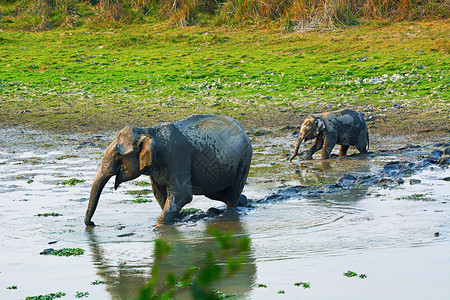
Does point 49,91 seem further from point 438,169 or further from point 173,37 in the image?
point 438,169

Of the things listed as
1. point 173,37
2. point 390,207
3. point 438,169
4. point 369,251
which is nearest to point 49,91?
point 173,37

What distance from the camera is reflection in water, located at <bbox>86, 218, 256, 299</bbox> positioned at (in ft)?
16.8

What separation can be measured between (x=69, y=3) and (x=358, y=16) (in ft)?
30.4

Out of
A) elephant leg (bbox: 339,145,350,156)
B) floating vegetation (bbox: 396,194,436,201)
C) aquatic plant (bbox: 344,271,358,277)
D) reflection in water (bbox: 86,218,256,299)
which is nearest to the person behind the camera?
reflection in water (bbox: 86,218,256,299)

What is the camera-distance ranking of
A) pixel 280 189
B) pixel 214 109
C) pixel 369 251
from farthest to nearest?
pixel 214 109 < pixel 280 189 < pixel 369 251

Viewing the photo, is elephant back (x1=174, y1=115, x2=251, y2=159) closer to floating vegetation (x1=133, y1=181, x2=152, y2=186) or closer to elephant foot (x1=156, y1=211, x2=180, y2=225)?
elephant foot (x1=156, y1=211, x2=180, y2=225)

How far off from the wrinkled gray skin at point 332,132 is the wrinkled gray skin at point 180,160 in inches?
161

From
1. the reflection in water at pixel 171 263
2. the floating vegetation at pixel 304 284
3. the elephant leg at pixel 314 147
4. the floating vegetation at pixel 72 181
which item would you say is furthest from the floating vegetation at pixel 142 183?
the floating vegetation at pixel 304 284

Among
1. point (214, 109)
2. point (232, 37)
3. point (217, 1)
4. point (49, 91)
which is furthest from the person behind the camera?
point (217, 1)

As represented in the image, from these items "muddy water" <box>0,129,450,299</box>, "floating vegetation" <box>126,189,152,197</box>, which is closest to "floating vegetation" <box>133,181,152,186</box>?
"muddy water" <box>0,129,450,299</box>

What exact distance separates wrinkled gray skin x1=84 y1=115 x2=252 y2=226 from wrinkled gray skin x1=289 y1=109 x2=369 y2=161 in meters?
4.10

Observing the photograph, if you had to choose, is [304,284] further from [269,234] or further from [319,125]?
[319,125]

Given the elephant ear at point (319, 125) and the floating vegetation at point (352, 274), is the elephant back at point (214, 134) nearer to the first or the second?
the floating vegetation at point (352, 274)

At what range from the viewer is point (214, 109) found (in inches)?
592
